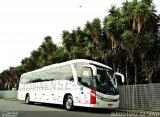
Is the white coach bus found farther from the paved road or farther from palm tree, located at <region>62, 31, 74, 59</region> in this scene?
palm tree, located at <region>62, 31, 74, 59</region>

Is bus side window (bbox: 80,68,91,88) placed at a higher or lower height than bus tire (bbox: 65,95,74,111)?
higher

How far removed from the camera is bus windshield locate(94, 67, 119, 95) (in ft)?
54.5

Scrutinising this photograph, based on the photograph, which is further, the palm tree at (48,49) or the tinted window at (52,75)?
the palm tree at (48,49)

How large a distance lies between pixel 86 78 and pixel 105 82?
1.13 m

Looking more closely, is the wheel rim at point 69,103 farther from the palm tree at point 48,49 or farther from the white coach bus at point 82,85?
the palm tree at point 48,49

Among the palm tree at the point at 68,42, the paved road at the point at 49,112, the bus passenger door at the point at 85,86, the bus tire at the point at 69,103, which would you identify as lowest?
the paved road at the point at 49,112

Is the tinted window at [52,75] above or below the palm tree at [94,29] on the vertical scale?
below

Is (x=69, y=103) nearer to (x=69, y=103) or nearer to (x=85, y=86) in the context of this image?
(x=69, y=103)

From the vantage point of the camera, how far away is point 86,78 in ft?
56.1

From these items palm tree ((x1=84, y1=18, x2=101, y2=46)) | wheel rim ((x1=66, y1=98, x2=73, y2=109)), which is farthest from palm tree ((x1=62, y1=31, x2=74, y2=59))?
wheel rim ((x1=66, y1=98, x2=73, y2=109))

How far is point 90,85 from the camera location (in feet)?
54.6

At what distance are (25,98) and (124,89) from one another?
1103 cm

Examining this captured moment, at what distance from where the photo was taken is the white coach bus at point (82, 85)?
1653cm

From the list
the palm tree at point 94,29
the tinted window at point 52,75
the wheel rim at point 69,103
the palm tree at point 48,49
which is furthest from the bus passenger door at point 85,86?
the palm tree at point 48,49
